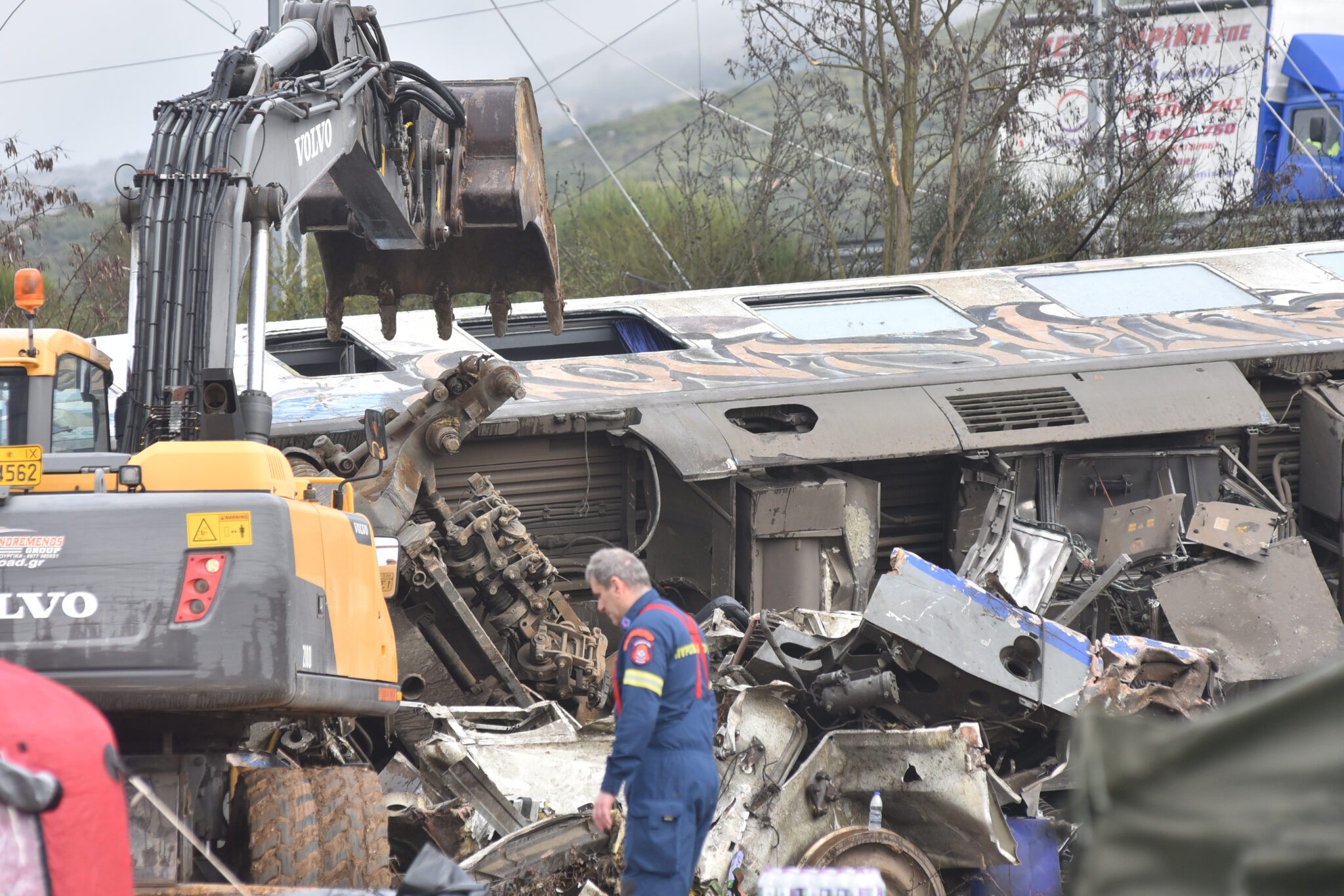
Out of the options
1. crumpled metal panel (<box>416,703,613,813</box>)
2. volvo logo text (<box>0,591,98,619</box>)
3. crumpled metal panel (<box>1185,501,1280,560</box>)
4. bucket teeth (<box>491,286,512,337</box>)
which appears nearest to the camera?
volvo logo text (<box>0,591,98,619</box>)

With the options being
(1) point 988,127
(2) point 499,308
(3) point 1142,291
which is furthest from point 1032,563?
(1) point 988,127

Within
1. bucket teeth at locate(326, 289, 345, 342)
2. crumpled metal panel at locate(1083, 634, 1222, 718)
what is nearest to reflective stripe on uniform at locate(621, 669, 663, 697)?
crumpled metal panel at locate(1083, 634, 1222, 718)

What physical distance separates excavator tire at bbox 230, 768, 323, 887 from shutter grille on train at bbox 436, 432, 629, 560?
428 centimetres

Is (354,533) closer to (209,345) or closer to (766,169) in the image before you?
(209,345)

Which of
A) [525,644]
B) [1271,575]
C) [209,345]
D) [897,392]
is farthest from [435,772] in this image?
[1271,575]

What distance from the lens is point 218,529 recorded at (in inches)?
168

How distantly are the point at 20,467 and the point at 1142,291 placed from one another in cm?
1073

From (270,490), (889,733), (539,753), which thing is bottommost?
(539,753)

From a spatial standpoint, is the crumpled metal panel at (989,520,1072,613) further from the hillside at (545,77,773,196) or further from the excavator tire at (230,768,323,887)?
the hillside at (545,77,773,196)

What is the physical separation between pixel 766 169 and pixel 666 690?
51.5 feet

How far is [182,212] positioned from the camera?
16.9ft

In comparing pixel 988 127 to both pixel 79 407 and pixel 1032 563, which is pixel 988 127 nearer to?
pixel 1032 563

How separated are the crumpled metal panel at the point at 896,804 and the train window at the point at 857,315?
5651mm

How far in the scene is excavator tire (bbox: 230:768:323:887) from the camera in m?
4.94
